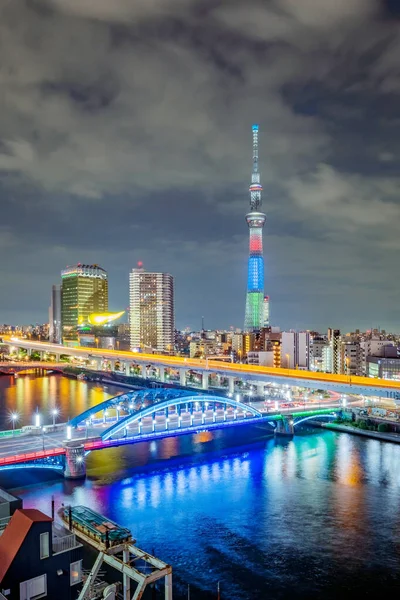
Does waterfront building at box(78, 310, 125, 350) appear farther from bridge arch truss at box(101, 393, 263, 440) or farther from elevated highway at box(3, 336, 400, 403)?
bridge arch truss at box(101, 393, 263, 440)

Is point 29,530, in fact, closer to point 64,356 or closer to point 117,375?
point 117,375

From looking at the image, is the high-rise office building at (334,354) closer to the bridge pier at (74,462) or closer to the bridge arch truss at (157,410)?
the bridge arch truss at (157,410)

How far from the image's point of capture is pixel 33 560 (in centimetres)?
921

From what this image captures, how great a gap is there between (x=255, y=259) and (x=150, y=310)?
2553 cm

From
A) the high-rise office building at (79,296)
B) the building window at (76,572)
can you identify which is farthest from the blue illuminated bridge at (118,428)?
the high-rise office building at (79,296)

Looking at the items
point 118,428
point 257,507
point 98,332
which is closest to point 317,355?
point 118,428

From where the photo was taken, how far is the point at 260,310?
106750 millimetres

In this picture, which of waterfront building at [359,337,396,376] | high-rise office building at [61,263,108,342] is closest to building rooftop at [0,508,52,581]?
waterfront building at [359,337,396,376]

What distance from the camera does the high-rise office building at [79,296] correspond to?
123312mm

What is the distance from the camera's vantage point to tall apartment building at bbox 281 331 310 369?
68812 mm

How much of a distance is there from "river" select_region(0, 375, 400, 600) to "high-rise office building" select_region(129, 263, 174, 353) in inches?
3178

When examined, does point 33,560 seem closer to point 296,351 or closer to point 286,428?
point 286,428

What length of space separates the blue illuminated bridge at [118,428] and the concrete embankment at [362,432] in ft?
2.45

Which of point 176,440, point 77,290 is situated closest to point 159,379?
point 176,440
